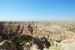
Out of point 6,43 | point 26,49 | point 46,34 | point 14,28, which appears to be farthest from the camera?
point 14,28

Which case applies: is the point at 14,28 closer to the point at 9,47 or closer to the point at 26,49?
the point at 26,49

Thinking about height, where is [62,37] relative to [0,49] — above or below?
below

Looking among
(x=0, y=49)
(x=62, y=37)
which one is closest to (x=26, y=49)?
(x=0, y=49)

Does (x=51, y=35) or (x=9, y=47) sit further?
(x=51, y=35)

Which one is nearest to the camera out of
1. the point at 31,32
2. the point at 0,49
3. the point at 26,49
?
the point at 0,49

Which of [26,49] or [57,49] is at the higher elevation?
[57,49]

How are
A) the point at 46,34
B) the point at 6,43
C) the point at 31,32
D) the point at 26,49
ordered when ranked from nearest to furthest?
the point at 6,43, the point at 26,49, the point at 46,34, the point at 31,32

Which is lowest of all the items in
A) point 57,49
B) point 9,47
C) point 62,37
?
point 62,37

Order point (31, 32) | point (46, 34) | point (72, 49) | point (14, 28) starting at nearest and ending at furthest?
1. point (72, 49)
2. point (46, 34)
3. point (31, 32)
4. point (14, 28)

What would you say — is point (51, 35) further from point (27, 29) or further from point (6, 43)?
point (6, 43)

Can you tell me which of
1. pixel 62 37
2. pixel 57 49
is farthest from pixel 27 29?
pixel 57 49
